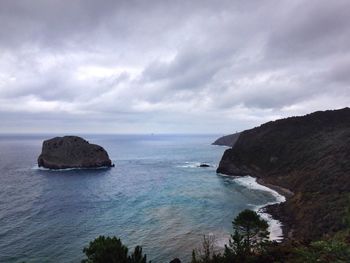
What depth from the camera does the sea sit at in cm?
5988

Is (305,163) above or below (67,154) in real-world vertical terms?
below

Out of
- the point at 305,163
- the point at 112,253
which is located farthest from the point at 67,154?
the point at 112,253

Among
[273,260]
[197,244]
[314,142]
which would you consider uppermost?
[314,142]

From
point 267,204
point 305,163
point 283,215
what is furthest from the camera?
point 305,163

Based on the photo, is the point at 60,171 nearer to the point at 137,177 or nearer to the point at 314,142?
the point at 137,177

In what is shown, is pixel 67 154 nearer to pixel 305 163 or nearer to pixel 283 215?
pixel 305 163

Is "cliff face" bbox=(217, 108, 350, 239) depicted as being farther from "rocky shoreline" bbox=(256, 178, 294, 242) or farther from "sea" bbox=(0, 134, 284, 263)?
"sea" bbox=(0, 134, 284, 263)

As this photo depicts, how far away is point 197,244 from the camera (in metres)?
60.9

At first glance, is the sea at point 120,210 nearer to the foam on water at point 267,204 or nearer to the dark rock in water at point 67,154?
the foam on water at point 267,204

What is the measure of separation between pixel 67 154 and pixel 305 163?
323ft

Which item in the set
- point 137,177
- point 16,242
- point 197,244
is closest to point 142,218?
point 197,244

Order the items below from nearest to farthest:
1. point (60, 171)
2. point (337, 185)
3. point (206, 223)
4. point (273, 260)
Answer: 1. point (273, 260)
2. point (206, 223)
3. point (337, 185)
4. point (60, 171)

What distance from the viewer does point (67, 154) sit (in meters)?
158

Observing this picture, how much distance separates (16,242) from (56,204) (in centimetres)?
3048
